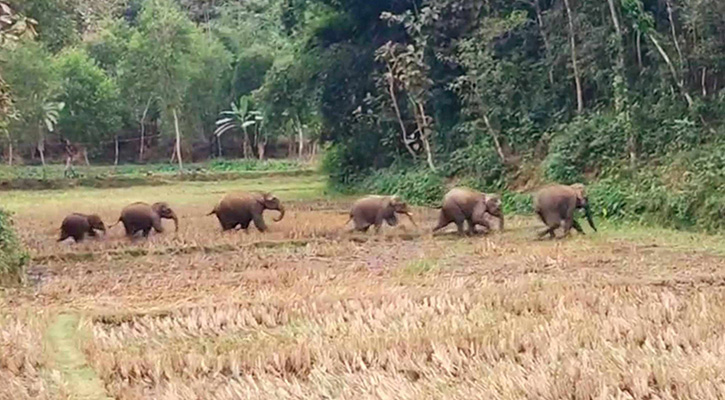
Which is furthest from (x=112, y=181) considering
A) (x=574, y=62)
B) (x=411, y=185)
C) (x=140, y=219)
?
(x=574, y=62)

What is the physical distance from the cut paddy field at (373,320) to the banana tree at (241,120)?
2802 centimetres

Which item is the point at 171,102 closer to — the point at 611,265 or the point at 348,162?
the point at 348,162

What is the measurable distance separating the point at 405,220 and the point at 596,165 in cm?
362

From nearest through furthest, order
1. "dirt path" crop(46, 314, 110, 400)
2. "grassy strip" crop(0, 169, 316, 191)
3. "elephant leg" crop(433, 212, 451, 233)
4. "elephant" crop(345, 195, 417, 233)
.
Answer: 1. "dirt path" crop(46, 314, 110, 400)
2. "elephant leg" crop(433, 212, 451, 233)
3. "elephant" crop(345, 195, 417, 233)
4. "grassy strip" crop(0, 169, 316, 191)

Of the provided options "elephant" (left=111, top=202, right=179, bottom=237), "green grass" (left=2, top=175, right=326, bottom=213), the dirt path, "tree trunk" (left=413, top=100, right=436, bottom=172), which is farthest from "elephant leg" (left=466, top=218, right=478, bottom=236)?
"green grass" (left=2, top=175, right=326, bottom=213)

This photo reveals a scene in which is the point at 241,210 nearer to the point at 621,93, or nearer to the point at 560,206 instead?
the point at 560,206

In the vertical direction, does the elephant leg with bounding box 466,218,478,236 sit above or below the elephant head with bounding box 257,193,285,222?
below

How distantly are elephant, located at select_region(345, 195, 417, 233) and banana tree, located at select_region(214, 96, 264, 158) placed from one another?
25275 mm

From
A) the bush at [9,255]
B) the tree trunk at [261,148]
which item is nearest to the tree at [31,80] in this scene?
the tree trunk at [261,148]

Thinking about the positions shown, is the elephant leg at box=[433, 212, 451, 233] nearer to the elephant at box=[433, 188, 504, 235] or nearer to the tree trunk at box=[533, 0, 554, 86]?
the elephant at box=[433, 188, 504, 235]

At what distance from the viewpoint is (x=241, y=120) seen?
42.9m

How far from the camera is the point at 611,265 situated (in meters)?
11.1

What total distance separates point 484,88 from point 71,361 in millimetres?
15376

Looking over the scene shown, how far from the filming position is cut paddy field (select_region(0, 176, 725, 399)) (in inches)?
227
